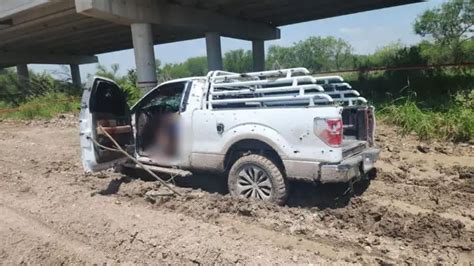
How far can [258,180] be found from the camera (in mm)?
5465

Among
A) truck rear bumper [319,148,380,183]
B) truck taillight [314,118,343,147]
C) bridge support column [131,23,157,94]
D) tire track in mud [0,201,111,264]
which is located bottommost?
tire track in mud [0,201,111,264]

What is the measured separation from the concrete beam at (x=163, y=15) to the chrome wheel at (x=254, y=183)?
1104cm

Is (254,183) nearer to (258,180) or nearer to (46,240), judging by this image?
(258,180)

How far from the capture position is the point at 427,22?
3400 cm

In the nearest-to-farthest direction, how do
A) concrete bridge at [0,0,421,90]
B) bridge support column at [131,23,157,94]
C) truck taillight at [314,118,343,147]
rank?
truck taillight at [314,118,343,147] < concrete bridge at [0,0,421,90] < bridge support column at [131,23,157,94]

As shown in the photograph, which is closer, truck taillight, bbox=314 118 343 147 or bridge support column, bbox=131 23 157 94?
truck taillight, bbox=314 118 343 147

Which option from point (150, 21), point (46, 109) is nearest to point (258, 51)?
point (150, 21)

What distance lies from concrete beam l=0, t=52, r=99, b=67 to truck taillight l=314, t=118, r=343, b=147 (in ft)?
114

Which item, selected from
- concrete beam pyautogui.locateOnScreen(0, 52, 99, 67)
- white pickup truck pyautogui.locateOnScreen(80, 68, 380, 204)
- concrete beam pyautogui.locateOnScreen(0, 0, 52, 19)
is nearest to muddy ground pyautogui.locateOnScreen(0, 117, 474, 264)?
white pickup truck pyautogui.locateOnScreen(80, 68, 380, 204)

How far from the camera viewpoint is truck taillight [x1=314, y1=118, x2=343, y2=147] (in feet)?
15.7

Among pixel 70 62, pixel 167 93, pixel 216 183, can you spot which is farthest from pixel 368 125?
pixel 70 62

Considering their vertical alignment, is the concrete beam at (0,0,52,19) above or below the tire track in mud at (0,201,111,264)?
above

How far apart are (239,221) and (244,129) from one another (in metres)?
1.29

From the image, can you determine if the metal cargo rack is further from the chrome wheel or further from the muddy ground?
the muddy ground
